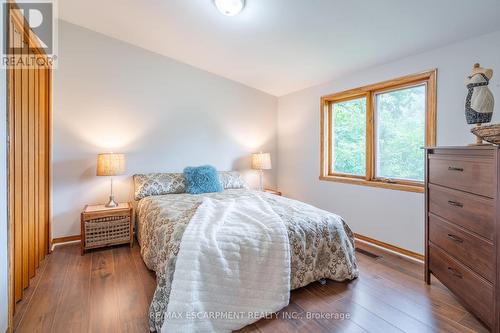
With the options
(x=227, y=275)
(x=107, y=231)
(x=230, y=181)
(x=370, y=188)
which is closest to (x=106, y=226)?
(x=107, y=231)

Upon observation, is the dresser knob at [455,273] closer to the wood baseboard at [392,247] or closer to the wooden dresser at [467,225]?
the wooden dresser at [467,225]

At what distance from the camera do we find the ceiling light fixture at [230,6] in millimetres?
2215

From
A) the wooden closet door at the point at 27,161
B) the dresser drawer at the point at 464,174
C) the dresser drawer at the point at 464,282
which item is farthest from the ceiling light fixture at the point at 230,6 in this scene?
the dresser drawer at the point at 464,282

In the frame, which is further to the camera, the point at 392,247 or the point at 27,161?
the point at 392,247

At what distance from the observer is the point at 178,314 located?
142 cm

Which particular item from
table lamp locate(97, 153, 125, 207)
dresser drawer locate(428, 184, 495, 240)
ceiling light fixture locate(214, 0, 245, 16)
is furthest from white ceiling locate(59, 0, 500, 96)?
table lamp locate(97, 153, 125, 207)

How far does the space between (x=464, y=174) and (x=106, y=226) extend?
10.8ft

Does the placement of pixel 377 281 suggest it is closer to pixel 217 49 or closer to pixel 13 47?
pixel 217 49

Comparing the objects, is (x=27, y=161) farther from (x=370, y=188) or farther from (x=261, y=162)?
(x=370, y=188)

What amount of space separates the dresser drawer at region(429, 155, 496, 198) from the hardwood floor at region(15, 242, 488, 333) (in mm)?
868

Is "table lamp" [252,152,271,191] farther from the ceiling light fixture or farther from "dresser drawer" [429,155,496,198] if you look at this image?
"dresser drawer" [429,155,496,198]

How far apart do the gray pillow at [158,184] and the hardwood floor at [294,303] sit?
0.88 m

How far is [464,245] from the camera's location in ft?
5.44

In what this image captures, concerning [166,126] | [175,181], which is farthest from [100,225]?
[166,126]
